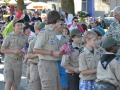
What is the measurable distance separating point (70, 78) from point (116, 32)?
4.06ft

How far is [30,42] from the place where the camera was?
814 centimetres

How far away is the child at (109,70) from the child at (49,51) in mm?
1116

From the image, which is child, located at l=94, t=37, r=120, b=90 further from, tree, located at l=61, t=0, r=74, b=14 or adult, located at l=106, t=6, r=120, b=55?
tree, located at l=61, t=0, r=74, b=14

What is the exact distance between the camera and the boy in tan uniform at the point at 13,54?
8.72 meters

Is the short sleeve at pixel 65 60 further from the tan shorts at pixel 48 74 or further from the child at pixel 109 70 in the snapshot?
the child at pixel 109 70

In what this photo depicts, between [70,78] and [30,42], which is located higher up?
[30,42]

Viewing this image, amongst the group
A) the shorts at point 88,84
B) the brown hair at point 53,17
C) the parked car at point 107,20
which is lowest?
the parked car at point 107,20

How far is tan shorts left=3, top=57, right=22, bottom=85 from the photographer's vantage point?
8797 mm

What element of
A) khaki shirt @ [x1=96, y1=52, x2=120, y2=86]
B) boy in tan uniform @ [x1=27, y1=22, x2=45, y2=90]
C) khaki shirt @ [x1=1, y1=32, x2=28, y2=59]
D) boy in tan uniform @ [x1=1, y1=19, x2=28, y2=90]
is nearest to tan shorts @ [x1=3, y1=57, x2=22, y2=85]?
boy in tan uniform @ [x1=1, y1=19, x2=28, y2=90]

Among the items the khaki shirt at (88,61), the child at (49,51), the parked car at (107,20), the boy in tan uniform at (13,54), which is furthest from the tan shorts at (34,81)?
the parked car at (107,20)

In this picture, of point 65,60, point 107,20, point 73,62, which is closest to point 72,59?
point 73,62

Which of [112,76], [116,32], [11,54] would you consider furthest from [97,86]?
[11,54]

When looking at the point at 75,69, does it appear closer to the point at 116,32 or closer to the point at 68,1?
the point at 116,32

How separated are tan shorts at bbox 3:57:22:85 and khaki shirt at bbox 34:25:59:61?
2.04 meters
